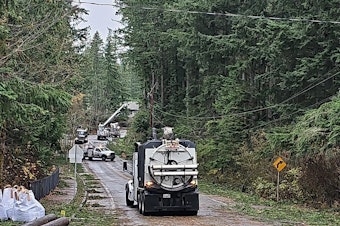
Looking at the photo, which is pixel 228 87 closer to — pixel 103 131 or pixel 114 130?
pixel 103 131

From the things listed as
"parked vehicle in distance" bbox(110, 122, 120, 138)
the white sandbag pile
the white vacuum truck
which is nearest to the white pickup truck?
"parked vehicle in distance" bbox(110, 122, 120, 138)

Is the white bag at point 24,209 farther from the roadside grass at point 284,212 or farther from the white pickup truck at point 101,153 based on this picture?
the white pickup truck at point 101,153

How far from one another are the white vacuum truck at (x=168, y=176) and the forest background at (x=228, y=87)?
10.5 ft

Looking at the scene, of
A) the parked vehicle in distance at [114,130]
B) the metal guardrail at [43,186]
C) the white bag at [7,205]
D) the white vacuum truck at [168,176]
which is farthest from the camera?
the parked vehicle in distance at [114,130]

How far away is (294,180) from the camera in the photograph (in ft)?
93.6

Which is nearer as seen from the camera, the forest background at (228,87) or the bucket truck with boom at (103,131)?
the forest background at (228,87)

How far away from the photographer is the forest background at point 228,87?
18.7m

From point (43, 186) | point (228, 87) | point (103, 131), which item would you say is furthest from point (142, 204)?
point (103, 131)

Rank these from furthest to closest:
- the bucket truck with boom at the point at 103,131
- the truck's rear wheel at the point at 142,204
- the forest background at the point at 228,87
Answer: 1. the bucket truck with boom at the point at 103,131
2. the truck's rear wheel at the point at 142,204
3. the forest background at the point at 228,87

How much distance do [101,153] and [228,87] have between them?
34.0m

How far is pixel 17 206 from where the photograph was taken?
17156 millimetres

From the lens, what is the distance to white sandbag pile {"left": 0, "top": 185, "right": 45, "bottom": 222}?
17.0 m

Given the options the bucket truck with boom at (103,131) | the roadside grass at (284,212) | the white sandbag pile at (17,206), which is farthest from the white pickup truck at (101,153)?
the white sandbag pile at (17,206)

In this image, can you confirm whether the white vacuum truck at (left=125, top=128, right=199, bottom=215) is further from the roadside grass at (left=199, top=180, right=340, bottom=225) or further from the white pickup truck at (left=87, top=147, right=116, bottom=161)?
the white pickup truck at (left=87, top=147, right=116, bottom=161)
